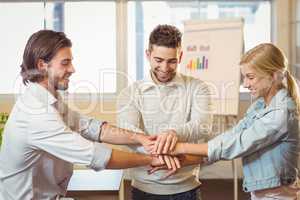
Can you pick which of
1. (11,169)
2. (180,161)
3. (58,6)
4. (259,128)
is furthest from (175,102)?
(58,6)

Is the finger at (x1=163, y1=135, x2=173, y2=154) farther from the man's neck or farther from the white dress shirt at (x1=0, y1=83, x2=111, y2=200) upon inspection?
the man's neck

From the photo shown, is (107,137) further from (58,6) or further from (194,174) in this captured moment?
(58,6)

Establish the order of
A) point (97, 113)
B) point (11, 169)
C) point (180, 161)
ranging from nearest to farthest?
point (11, 169), point (180, 161), point (97, 113)

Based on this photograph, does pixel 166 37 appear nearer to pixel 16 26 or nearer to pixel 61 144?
pixel 61 144

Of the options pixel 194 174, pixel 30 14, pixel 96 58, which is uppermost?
pixel 30 14

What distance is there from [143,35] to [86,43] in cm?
61

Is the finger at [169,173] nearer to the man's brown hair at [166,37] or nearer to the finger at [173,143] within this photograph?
the finger at [173,143]

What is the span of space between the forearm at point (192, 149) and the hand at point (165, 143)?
26mm

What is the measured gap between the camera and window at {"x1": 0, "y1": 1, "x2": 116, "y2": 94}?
15.6ft

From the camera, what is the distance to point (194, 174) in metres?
2.17

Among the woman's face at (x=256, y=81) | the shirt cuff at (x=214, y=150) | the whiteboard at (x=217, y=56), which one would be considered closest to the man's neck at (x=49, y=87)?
the shirt cuff at (x=214, y=150)

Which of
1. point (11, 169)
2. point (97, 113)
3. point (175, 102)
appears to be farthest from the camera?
point (97, 113)

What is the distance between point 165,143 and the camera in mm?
1990

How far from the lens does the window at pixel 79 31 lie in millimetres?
4770
